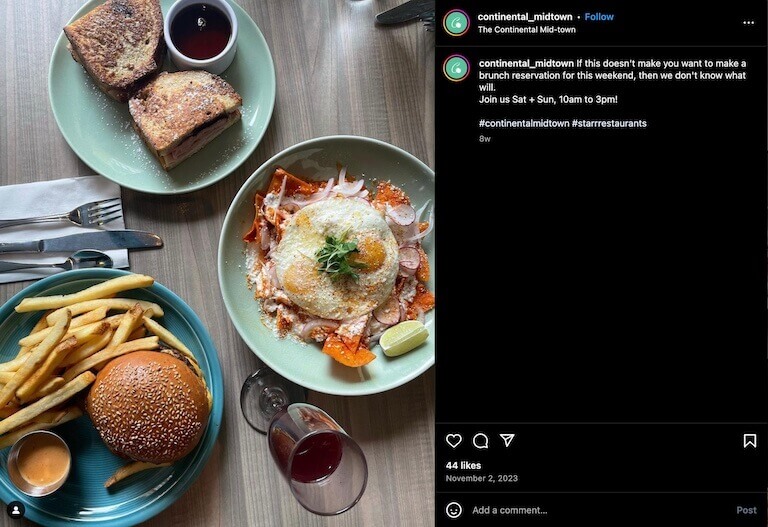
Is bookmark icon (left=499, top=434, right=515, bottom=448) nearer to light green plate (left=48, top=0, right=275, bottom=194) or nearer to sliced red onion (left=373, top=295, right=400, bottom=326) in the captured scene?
sliced red onion (left=373, top=295, right=400, bottom=326)

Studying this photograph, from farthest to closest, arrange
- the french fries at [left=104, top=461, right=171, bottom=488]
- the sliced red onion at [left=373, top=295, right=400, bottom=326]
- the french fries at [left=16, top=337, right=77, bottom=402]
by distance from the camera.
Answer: the sliced red onion at [left=373, top=295, right=400, bottom=326] → the french fries at [left=104, top=461, right=171, bottom=488] → the french fries at [left=16, top=337, right=77, bottom=402]

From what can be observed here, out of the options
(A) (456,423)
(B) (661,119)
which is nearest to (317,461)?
(A) (456,423)

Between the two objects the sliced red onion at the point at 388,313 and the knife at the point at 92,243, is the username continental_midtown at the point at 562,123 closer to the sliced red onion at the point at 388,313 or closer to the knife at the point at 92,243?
the sliced red onion at the point at 388,313

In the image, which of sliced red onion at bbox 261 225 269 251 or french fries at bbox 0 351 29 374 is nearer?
french fries at bbox 0 351 29 374

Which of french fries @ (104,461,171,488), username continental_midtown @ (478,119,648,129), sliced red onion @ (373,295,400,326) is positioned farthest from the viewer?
sliced red onion @ (373,295,400,326)

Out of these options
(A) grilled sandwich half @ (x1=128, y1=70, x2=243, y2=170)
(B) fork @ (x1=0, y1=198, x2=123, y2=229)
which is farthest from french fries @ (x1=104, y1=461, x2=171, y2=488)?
(A) grilled sandwich half @ (x1=128, y1=70, x2=243, y2=170)

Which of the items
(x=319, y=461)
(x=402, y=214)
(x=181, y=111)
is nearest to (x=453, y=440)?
(x=319, y=461)
